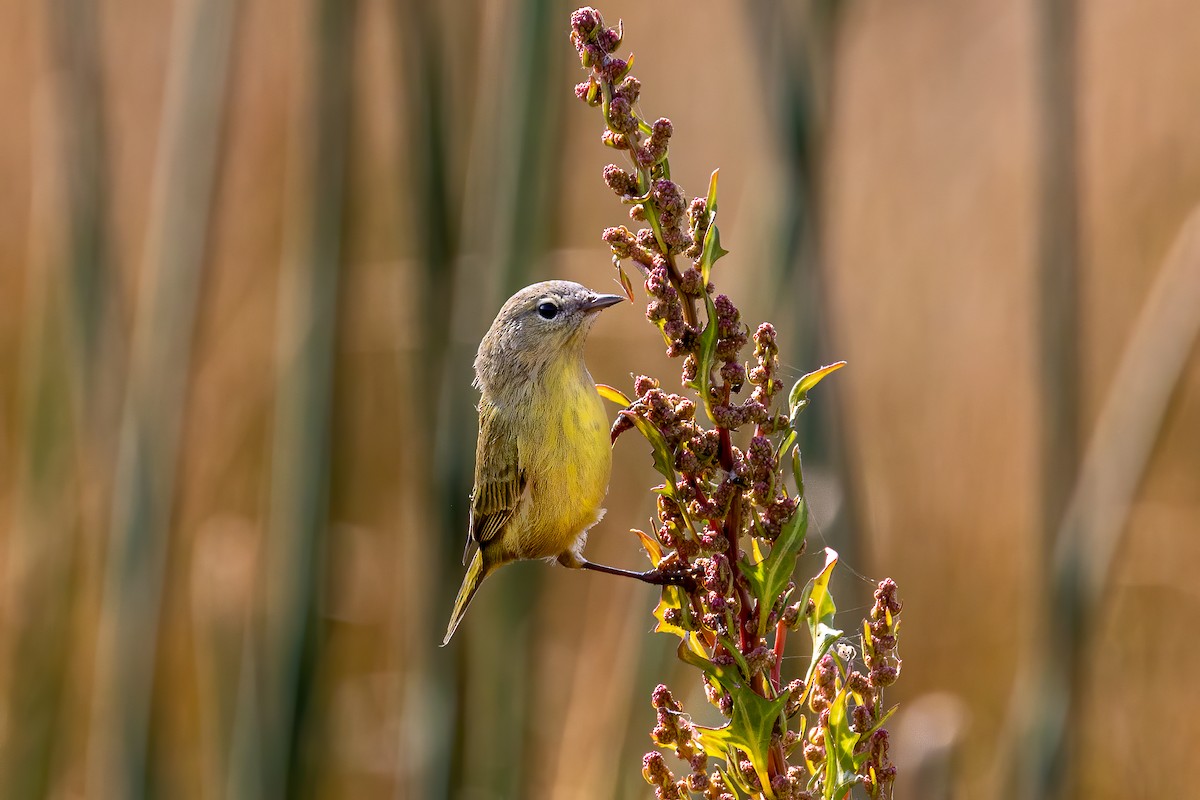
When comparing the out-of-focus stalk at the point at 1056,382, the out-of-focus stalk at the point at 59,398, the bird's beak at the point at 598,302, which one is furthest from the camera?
the out-of-focus stalk at the point at 59,398

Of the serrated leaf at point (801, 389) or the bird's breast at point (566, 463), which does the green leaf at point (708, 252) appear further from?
the bird's breast at point (566, 463)

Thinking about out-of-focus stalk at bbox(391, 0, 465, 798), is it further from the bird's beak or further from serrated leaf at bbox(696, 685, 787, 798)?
serrated leaf at bbox(696, 685, 787, 798)

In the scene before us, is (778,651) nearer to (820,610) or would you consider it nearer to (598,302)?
(820,610)

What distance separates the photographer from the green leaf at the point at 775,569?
0.95 meters

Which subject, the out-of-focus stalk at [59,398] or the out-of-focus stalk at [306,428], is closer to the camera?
the out-of-focus stalk at [306,428]

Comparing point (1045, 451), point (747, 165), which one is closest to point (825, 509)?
point (1045, 451)

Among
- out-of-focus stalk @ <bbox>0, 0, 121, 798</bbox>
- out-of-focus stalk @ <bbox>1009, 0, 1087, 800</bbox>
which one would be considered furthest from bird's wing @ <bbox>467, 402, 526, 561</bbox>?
out-of-focus stalk @ <bbox>1009, 0, 1087, 800</bbox>

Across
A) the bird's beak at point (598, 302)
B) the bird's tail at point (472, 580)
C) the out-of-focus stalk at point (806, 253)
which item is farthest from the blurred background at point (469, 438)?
the bird's beak at point (598, 302)

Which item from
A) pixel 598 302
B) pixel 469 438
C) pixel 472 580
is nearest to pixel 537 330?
pixel 598 302

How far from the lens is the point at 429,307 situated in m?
2.06

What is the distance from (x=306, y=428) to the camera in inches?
80.5

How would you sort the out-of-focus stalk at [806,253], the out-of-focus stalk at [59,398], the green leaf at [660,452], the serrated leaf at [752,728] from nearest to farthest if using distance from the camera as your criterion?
the serrated leaf at [752,728] → the green leaf at [660,452] → the out-of-focus stalk at [806,253] → the out-of-focus stalk at [59,398]

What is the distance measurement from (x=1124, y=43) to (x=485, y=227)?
307 cm

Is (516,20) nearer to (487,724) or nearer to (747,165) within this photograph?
(487,724)
